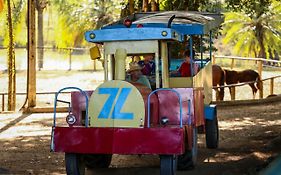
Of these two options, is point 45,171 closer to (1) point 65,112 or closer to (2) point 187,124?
(2) point 187,124

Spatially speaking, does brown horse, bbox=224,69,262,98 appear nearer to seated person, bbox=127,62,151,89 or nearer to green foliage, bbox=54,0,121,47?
seated person, bbox=127,62,151,89

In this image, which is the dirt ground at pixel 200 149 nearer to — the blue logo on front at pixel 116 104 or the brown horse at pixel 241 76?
the blue logo on front at pixel 116 104

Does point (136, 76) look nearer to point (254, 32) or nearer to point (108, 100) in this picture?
point (108, 100)

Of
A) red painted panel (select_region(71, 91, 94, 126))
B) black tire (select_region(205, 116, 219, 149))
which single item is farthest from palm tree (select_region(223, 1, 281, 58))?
red painted panel (select_region(71, 91, 94, 126))

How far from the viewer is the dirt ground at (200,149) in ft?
29.7

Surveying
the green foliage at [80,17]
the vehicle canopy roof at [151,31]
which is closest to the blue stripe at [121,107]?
the vehicle canopy roof at [151,31]

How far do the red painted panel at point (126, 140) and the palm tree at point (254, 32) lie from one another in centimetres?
3781

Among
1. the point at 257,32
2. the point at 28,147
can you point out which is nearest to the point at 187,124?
the point at 28,147

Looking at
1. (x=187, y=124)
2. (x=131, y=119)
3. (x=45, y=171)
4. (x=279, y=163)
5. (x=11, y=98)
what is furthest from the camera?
(x=11, y=98)

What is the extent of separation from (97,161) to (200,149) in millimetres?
2560

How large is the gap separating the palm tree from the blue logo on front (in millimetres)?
37707

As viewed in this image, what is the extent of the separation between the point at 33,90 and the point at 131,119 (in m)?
11.3

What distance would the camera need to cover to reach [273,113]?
16.8 metres

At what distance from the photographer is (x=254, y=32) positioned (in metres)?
46.9
